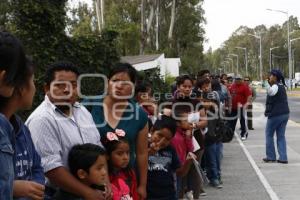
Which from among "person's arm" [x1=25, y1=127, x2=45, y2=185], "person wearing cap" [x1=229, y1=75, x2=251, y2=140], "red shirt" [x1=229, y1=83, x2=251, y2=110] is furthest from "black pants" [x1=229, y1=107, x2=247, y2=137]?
"person's arm" [x1=25, y1=127, x2=45, y2=185]

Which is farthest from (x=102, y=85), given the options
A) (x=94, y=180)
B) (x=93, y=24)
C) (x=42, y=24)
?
(x=93, y=24)

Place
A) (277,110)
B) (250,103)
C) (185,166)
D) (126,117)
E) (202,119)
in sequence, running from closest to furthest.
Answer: (126,117)
(185,166)
(202,119)
(277,110)
(250,103)

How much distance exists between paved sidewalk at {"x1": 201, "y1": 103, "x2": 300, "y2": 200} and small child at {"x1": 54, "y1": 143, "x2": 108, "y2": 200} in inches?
164

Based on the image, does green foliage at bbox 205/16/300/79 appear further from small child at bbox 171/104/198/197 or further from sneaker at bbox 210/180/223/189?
small child at bbox 171/104/198/197

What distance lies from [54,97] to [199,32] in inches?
1970

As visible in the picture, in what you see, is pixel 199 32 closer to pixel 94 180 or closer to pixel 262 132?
pixel 262 132

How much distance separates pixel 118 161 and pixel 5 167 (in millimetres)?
1707

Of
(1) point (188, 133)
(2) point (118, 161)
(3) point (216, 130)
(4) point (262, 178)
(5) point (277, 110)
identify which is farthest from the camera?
(5) point (277, 110)

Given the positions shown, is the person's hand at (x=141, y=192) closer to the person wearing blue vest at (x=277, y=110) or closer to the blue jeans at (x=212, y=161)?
the blue jeans at (x=212, y=161)

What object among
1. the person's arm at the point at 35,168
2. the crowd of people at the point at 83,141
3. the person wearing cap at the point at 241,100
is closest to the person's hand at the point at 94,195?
the crowd of people at the point at 83,141

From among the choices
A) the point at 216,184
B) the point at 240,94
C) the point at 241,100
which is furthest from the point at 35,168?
the point at 240,94

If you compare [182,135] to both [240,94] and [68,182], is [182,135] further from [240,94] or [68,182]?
[240,94]

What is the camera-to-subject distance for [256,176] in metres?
8.74

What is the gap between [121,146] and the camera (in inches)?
147
